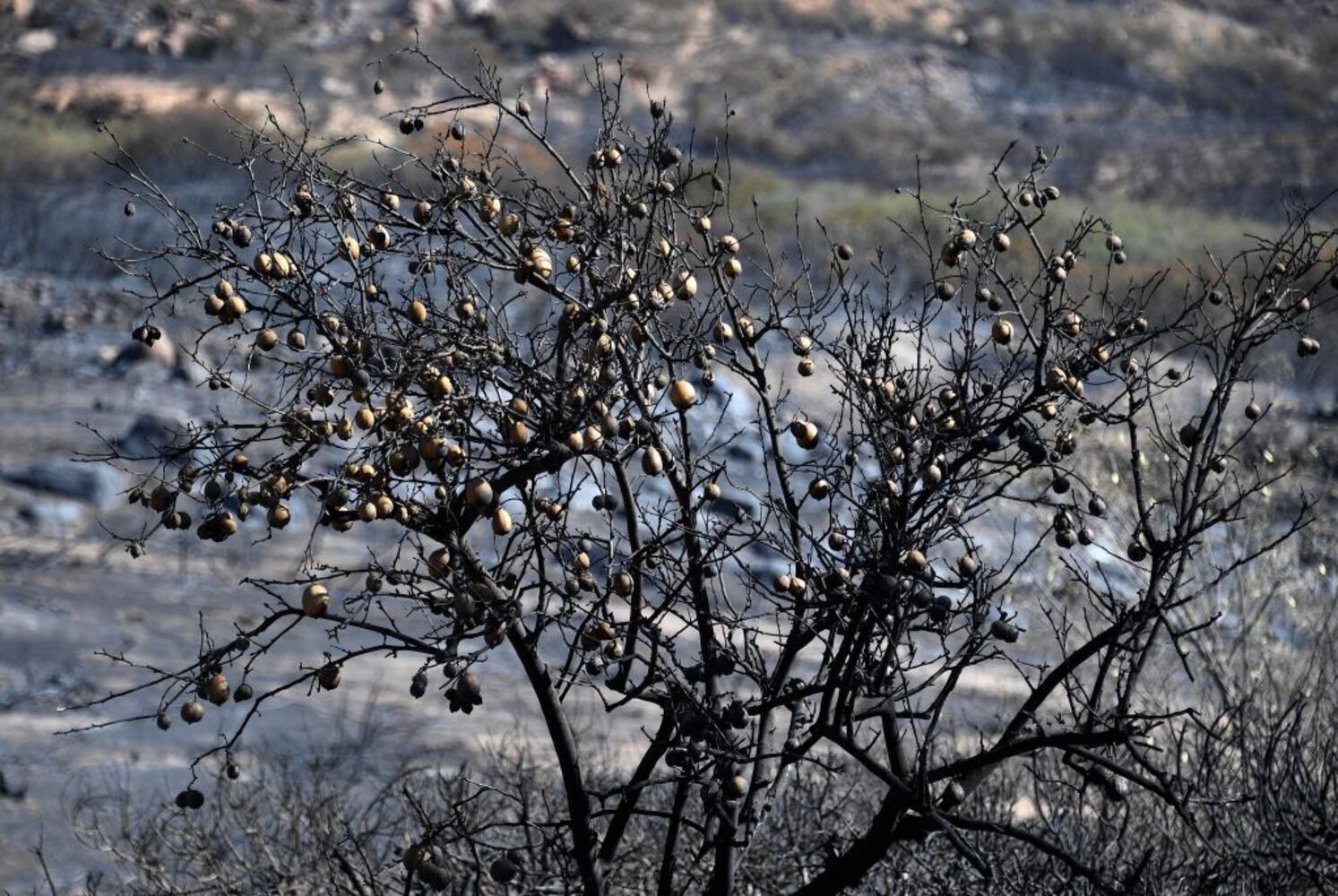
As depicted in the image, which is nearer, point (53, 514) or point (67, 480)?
point (53, 514)

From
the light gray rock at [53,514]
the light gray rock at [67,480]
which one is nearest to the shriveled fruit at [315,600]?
the light gray rock at [53,514]

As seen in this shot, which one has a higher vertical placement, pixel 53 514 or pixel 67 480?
pixel 67 480

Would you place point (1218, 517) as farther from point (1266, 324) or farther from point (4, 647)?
point (4, 647)

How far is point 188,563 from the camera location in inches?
632

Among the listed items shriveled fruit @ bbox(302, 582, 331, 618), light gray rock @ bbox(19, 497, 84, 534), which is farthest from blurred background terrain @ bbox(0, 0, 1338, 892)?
shriveled fruit @ bbox(302, 582, 331, 618)

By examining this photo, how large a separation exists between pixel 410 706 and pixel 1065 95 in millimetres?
28417

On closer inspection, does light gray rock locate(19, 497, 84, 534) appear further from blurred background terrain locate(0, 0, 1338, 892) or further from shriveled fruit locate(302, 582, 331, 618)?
shriveled fruit locate(302, 582, 331, 618)

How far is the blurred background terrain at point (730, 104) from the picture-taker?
71.1 feet

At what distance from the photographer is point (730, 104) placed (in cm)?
2419

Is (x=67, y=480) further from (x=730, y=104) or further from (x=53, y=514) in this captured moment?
(x=730, y=104)

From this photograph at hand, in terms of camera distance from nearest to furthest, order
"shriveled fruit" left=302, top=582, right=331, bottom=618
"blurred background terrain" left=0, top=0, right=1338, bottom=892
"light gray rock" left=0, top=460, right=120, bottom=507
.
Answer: "shriveled fruit" left=302, top=582, right=331, bottom=618
"light gray rock" left=0, top=460, right=120, bottom=507
"blurred background terrain" left=0, top=0, right=1338, bottom=892

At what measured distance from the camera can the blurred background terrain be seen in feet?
71.1

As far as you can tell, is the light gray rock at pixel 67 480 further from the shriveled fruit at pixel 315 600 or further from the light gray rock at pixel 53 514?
the shriveled fruit at pixel 315 600

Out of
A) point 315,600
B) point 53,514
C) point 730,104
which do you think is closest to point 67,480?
point 53,514
